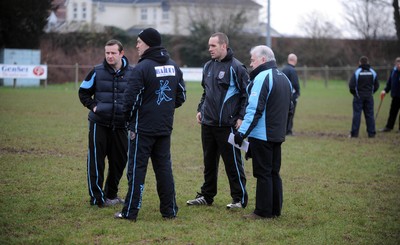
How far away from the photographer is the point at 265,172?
7.08m

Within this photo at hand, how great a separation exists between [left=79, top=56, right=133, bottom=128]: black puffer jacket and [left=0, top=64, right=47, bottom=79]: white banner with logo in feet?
82.0

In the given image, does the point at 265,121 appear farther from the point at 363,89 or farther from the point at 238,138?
the point at 363,89

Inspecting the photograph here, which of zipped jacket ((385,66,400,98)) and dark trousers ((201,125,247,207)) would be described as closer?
dark trousers ((201,125,247,207))

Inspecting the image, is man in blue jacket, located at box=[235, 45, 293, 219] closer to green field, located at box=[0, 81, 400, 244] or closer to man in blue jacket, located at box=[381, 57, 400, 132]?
green field, located at box=[0, 81, 400, 244]

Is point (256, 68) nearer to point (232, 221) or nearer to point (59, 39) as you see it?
point (232, 221)

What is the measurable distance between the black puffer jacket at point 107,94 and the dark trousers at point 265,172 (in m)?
1.82

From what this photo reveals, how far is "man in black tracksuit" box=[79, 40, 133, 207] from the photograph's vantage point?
752 cm

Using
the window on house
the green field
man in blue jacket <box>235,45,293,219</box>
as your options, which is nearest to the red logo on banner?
the green field

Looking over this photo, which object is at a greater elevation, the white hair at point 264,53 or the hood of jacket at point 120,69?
the white hair at point 264,53

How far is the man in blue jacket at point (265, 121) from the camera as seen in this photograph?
6926mm

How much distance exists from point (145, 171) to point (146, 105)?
0.81m

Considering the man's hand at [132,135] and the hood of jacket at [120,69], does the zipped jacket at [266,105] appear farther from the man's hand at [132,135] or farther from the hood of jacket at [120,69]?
the hood of jacket at [120,69]

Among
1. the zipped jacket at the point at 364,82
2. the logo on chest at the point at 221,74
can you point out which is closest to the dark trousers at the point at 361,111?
the zipped jacket at the point at 364,82

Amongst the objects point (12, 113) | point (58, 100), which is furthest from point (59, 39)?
point (12, 113)
